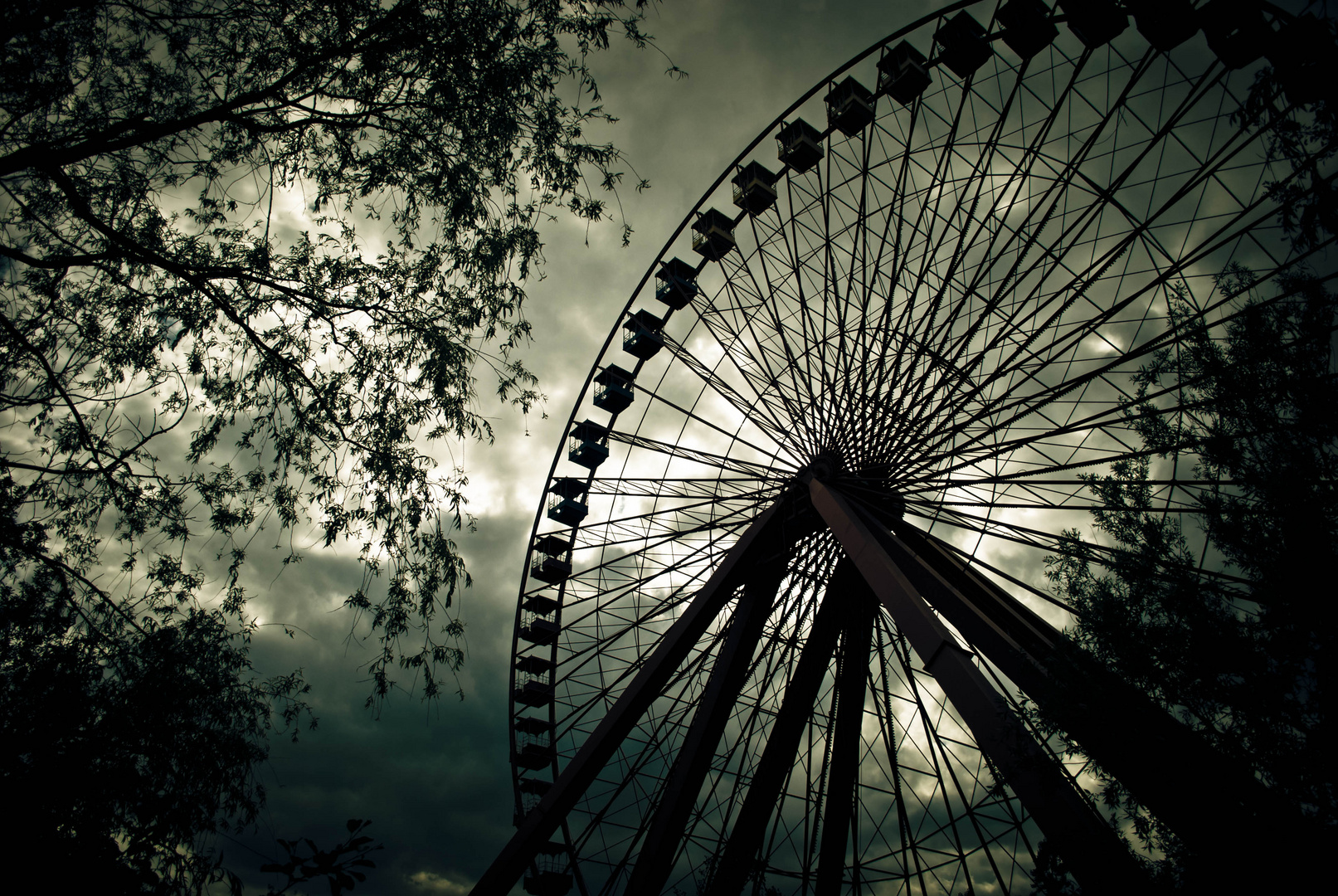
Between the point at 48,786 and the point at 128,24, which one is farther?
the point at 128,24

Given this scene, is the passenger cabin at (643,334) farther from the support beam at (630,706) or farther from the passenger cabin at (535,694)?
the passenger cabin at (535,694)

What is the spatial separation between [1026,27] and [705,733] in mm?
13823

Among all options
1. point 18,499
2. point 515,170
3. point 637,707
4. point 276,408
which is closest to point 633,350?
point 637,707

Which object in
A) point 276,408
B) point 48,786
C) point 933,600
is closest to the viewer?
point 48,786

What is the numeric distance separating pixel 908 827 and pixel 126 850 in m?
11.8

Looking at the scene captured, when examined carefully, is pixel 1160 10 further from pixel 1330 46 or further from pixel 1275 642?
pixel 1275 642

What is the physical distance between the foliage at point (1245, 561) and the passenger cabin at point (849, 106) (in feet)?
26.8

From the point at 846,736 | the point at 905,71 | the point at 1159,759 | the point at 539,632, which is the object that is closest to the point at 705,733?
the point at 846,736

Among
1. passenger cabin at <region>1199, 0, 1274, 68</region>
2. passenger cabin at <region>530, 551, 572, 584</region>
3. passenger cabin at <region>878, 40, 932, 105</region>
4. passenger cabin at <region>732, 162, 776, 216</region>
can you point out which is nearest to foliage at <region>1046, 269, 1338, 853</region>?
passenger cabin at <region>1199, 0, 1274, 68</region>

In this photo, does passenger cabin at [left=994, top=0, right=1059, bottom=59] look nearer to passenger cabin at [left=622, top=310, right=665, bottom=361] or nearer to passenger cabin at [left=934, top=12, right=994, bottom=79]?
passenger cabin at [left=934, top=12, right=994, bottom=79]

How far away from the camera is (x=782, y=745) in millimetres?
12703

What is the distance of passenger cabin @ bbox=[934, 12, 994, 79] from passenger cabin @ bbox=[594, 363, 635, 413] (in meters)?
10.9

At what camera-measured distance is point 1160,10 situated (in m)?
9.99

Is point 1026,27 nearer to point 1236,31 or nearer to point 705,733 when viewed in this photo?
point 1236,31
